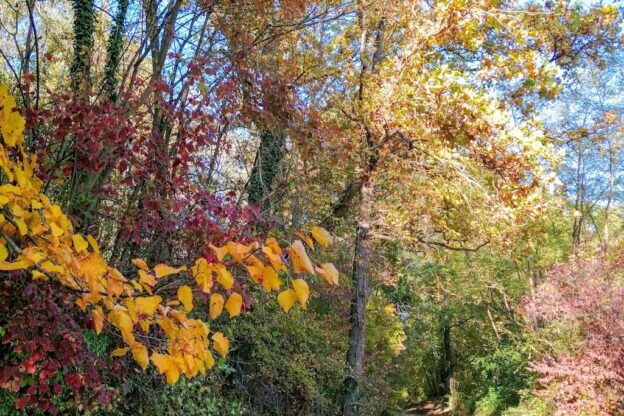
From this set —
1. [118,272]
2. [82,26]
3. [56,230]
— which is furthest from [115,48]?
[56,230]

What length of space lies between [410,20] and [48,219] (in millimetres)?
6402

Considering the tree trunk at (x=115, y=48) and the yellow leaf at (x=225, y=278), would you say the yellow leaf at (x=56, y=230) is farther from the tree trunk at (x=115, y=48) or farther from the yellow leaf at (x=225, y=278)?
the tree trunk at (x=115, y=48)

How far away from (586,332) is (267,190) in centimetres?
851

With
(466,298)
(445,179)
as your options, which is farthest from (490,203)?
(466,298)

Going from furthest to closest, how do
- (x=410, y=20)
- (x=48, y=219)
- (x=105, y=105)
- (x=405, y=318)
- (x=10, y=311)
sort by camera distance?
(x=405, y=318) < (x=410, y=20) < (x=105, y=105) < (x=10, y=311) < (x=48, y=219)

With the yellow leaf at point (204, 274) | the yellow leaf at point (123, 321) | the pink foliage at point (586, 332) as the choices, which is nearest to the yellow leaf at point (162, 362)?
the yellow leaf at point (123, 321)

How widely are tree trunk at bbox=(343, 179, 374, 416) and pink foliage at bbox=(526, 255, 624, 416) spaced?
451 cm

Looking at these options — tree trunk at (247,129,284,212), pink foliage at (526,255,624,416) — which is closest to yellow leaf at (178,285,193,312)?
tree trunk at (247,129,284,212)

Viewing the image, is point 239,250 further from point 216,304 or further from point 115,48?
point 115,48

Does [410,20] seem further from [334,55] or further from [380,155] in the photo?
[380,155]

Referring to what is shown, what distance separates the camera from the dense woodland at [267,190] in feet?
5.93

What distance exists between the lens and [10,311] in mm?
2705

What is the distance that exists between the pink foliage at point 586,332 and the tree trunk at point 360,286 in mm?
4509

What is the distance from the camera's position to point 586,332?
34.4 feet
